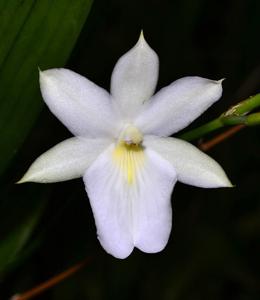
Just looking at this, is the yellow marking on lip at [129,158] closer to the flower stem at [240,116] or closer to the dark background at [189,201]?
the flower stem at [240,116]

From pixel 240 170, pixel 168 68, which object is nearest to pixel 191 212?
pixel 240 170

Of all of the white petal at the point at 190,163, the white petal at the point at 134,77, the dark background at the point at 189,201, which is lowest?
the dark background at the point at 189,201

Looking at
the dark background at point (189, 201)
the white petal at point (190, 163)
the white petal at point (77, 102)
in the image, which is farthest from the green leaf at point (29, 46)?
the dark background at point (189, 201)

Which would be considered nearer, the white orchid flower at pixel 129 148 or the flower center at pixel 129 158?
the white orchid flower at pixel 129 148

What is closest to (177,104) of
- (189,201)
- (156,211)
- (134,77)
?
(134,77)

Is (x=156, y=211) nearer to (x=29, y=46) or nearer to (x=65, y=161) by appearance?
(x=65, y=161)

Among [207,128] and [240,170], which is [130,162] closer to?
[207,128]
